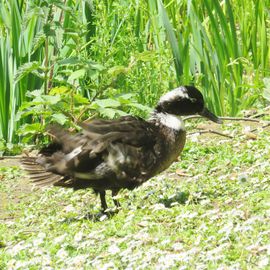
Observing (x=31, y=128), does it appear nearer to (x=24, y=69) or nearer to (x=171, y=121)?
(x=24, y=69)

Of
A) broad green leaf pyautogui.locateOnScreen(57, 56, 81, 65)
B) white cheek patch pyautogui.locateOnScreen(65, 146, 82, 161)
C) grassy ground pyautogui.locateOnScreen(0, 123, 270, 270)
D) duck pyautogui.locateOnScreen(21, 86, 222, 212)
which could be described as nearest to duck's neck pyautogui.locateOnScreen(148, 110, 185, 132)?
duck pyautogui.locateOnScreen(21, 86, 222, 212)

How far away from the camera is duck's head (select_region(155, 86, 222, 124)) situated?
712 centimetres

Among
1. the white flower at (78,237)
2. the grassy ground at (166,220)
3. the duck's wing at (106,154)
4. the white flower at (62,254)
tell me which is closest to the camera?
the grassy ground at (166,220)

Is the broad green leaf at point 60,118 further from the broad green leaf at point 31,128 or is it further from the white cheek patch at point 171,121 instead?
the white cheek patch at point 171,121

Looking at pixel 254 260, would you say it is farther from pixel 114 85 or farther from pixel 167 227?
pixel 114 85

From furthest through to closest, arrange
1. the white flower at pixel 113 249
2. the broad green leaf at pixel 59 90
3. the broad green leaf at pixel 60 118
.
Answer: the broad green leaf at pixel 59 90, the broad green leaf at pixel 60 118, the white flower at pixel 113 249

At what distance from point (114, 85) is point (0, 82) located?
43.0 inches

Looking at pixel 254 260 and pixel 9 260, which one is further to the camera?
pixel 9 260

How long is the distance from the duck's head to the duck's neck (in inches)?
1.6

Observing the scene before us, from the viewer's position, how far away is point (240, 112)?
948 centimetres

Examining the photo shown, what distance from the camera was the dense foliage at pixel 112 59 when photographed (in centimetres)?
848

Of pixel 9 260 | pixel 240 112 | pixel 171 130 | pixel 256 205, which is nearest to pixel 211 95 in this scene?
pixel 240 112

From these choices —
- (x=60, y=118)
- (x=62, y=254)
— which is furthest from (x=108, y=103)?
(x=62, y=254)

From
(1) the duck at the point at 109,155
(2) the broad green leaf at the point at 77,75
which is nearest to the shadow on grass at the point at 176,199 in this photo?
(1) the duck at the point at 109,155
